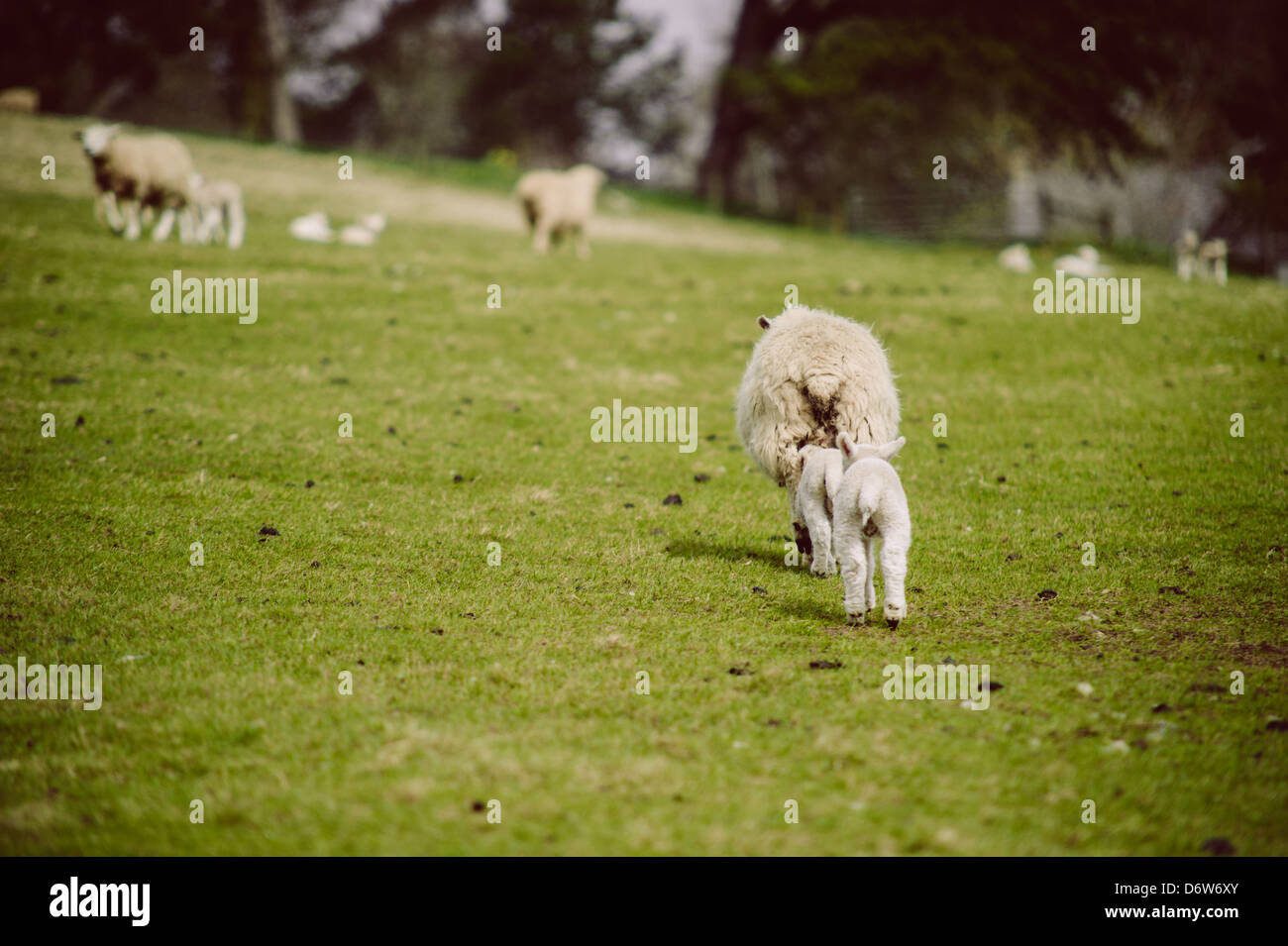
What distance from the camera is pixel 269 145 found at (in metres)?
39.1

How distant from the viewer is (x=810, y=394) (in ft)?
27.1

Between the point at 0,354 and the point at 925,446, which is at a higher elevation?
the point at 0,354

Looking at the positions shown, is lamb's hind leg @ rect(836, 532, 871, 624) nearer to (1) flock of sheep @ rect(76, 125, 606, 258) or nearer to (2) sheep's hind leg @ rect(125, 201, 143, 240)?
(1) flock of sheep @ rect(76, 125, 606, 258)

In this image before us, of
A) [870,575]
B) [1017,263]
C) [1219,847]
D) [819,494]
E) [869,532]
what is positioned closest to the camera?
[1219,847]

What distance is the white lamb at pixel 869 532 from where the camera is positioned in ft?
22.1

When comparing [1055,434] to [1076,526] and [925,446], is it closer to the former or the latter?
[925,446]

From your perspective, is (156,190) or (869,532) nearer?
(869,532)

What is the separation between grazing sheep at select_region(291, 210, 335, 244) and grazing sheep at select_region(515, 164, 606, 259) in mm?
4714

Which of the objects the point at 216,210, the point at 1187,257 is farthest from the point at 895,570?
the point at 1187,257

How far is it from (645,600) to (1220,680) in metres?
3.91

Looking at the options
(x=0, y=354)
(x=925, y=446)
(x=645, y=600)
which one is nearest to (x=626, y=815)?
(x=645, y=600)

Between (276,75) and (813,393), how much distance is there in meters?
40.7

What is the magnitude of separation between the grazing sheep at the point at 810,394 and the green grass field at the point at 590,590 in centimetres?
105

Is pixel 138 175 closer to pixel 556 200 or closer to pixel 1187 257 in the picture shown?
pixel 556 200
